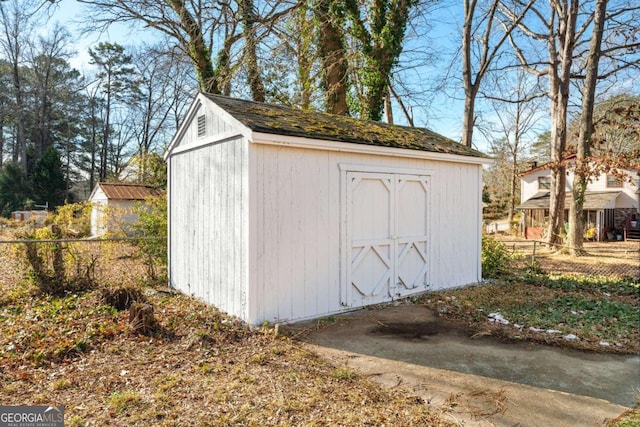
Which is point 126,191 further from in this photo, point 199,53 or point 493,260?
point 493,260

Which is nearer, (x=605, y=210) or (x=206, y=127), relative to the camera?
(x=206, y=127)

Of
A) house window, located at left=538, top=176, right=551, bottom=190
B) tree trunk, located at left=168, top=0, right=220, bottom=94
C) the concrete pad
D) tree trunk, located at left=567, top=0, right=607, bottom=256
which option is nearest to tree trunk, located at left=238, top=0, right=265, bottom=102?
tree trunk, located at left=168, top=0, right=220, bottom=94

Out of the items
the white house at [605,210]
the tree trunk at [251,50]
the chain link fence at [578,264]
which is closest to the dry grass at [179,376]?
the chain link fence at [578,264]

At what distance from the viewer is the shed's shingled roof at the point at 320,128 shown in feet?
18.4

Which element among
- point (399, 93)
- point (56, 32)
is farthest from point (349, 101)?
point (56, 32)

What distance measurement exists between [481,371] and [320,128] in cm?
413

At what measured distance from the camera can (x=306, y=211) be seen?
579 cm

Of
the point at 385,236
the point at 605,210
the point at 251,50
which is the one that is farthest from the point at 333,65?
the point at 605,210

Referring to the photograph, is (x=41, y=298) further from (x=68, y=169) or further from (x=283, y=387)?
(x=68, y=169)

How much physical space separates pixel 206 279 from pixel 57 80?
32.5m

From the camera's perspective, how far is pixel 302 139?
5598 millimetres

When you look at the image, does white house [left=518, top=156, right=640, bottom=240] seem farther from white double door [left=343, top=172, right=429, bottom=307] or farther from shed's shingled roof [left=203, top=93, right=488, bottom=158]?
white double door [left=343, top=172, right=429, bottom=307]

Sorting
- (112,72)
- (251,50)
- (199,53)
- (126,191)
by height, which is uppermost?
(112,72)

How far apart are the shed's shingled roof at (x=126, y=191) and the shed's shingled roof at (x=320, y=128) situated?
12.7 meters
